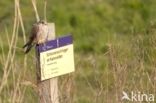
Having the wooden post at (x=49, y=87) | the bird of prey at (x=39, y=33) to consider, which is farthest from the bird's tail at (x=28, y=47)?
the wooden post at (x=49, y=87)

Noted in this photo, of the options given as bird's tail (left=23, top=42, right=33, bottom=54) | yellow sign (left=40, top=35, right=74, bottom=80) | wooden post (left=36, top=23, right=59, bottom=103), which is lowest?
Result: wooden post (left=36, top=23, right=59, bottom=103)

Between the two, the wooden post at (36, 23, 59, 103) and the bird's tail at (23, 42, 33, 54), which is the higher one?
the bird's tail at (23, 42, 33, 54)

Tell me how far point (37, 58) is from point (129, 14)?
684cm

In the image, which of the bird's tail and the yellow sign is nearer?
the yellow sign

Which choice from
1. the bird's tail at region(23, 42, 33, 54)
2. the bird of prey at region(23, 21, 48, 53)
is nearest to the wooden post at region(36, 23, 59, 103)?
the bird of prey at region(23, 21, 48, 53)

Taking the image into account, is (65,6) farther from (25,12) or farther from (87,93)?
(87,93)

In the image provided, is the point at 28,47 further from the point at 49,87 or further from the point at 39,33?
the point at 49,87

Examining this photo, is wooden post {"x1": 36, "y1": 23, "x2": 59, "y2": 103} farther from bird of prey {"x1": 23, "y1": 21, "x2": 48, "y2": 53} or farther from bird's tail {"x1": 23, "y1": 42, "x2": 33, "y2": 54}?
bird's tail {"x1": 23, "y1": 42, "x2": 33, "y2": 54}

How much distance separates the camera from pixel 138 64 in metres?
4.41

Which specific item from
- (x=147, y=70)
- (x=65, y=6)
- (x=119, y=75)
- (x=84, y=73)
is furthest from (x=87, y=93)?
(x=65, y=6)

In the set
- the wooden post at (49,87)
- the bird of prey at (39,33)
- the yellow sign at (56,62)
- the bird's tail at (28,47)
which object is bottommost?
the wooden post at (49,87)

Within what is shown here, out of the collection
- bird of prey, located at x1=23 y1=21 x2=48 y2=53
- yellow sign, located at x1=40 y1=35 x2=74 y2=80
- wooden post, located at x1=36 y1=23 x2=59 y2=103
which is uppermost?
bird of prey, located at x1=23 y1=21 x2=48 y2=53

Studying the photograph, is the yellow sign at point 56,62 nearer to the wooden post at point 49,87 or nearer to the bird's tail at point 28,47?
the wooden post at point 49,87

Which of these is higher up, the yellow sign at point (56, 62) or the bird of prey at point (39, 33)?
the bird of prey at point (39, 33)
